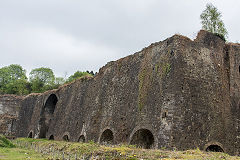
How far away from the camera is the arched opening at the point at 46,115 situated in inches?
1156

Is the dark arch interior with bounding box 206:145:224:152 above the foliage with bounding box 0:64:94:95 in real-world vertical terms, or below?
below

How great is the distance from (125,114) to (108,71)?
492cm

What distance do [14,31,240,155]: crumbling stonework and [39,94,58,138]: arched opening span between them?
10578 mm

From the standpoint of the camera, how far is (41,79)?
48.2 m

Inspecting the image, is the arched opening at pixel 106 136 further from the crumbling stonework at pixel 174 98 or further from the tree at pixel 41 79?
the tree at pixel 41 79

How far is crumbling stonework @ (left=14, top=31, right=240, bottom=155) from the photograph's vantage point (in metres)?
13.6

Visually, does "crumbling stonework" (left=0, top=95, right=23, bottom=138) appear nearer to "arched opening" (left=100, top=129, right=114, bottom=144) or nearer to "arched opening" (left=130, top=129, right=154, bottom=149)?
"arched opening" (left=100, top=129, right=114, bottom=144)

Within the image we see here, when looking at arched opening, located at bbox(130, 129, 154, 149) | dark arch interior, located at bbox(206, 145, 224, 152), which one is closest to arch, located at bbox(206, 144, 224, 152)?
dark arch interior, located at bbox(206, 145, 224, 152)

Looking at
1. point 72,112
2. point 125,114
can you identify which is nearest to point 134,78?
point 125,114

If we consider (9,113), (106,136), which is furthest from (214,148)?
(9,113)

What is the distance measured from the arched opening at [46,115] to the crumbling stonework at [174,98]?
10578 millimetres

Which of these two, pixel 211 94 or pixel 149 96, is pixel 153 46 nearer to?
pixel 149 96

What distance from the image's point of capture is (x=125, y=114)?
16.8 meters

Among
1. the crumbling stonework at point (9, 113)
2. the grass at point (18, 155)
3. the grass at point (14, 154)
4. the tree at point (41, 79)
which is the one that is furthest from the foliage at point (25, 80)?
the grass at point (18, 155)
